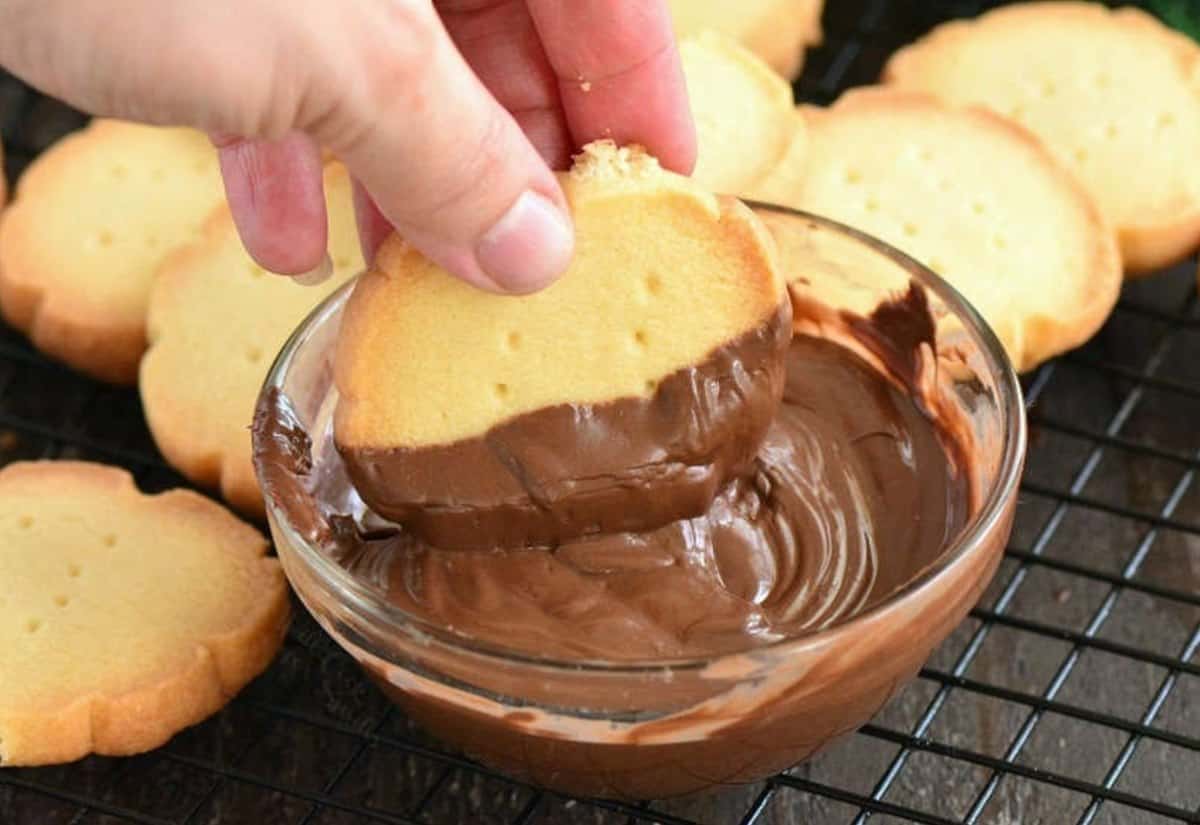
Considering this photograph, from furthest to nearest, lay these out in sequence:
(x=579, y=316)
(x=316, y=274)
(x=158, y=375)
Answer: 1. (x=158, y=375)
2. (x=316, y=274)
3. (x=579, y=316)

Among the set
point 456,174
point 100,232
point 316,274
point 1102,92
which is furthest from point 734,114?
point 456,174

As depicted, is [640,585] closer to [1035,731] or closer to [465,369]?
[465,369]

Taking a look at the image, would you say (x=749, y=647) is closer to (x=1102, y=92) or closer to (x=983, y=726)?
(x=983, y=726)

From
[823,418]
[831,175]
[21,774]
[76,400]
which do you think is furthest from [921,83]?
[21,774]

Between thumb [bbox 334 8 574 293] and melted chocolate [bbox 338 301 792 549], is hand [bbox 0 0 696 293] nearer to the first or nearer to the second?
thumb [bbox 334 8 574 293]

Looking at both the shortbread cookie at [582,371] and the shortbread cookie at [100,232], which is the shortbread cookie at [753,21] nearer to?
the shortbread cookie at [100,232]

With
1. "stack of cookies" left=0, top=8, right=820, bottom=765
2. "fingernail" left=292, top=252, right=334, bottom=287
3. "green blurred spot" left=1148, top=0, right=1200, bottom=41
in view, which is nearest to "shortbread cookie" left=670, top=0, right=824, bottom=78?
"stack of cookies" left=0, top=8, right=820, bottom=765

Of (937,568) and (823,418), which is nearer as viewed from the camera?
(937,568)
